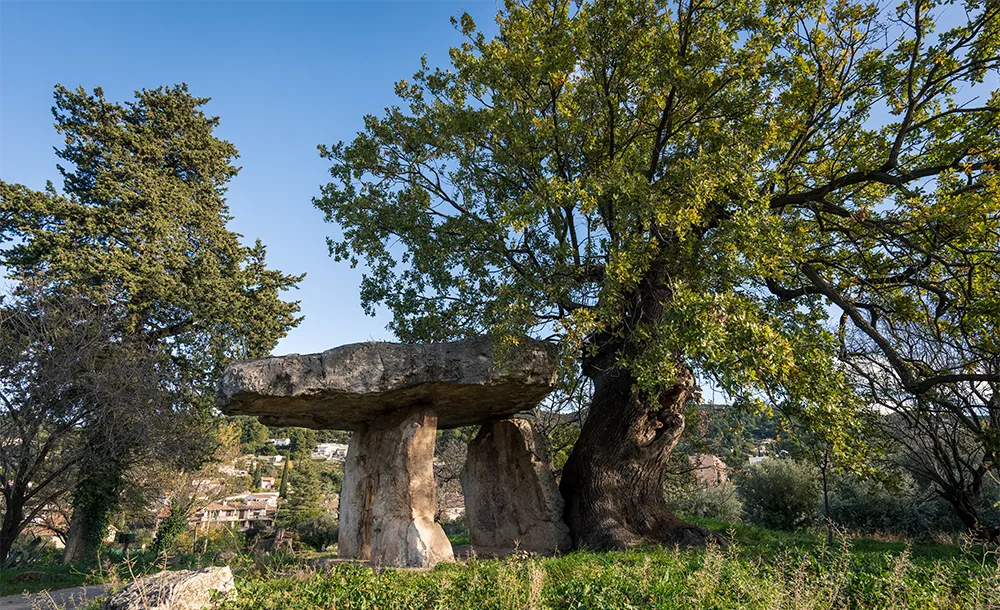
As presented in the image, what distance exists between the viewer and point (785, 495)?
1616 cm

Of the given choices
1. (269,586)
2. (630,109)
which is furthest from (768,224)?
(269,586)

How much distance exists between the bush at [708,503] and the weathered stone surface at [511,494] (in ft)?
34.0

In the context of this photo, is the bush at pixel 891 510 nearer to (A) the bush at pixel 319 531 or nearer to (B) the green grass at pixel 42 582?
(B) the green grass at pixel 42 582

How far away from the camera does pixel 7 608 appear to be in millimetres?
7926

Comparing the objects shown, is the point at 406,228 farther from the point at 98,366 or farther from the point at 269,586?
the point at 98,366

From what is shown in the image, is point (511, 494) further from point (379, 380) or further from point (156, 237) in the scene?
point (156, 237)

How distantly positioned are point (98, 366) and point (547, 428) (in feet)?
44.1

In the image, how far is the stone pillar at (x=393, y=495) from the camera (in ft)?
27.9

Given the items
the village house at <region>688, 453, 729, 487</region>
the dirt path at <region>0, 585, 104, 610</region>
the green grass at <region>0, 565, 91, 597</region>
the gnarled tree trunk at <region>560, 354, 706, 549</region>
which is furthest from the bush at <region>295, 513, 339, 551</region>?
the gnarled tree trunk at <region>560, 354, 706, 549</region>

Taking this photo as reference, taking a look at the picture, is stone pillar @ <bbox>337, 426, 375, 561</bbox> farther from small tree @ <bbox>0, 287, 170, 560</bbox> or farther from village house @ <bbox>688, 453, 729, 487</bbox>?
small tree @ <bbox>0, 287, 170, 560</bbox>

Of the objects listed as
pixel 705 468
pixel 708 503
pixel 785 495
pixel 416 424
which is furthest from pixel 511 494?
pixel 708 503

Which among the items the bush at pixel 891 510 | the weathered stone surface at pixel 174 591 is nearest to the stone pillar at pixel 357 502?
the weathered stone surface at pixel 174 591

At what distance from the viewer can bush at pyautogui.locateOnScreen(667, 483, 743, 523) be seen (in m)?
19.2

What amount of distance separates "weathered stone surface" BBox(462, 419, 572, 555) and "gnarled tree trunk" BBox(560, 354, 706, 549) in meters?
0.48
